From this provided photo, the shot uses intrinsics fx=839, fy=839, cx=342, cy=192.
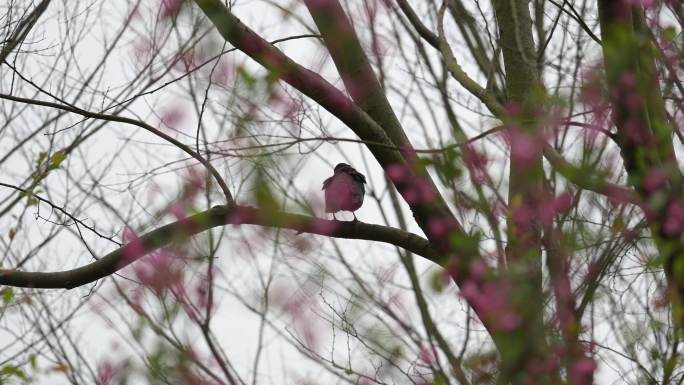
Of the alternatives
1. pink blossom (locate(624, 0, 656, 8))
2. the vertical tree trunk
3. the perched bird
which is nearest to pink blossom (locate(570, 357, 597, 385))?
the vertical tree trunk

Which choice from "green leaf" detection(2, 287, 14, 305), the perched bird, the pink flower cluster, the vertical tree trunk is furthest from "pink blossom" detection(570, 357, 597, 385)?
"green leaf" detection(2, 287, 14, 305)

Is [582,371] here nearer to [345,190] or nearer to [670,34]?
[670,34]

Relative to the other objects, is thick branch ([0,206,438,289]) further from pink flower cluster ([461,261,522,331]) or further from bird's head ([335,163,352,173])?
bird's head ([335,163,352,173])

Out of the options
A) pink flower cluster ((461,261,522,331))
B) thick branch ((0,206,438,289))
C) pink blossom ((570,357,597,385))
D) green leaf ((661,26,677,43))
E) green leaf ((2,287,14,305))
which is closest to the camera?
pink flower cluster ((461,261,522,331))

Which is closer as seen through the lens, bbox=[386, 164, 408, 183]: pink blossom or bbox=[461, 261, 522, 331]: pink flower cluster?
bbox=[461, 261, 522, 331]: pink flower cluster

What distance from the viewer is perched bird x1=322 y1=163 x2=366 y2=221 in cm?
491

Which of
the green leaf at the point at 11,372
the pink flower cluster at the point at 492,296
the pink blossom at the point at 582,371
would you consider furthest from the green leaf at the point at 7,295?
the pink blossom at the point at 582,371

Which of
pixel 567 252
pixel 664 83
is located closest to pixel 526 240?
pixel 567 252

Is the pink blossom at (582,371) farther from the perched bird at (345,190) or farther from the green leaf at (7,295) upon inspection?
the green leaf at (7,295)

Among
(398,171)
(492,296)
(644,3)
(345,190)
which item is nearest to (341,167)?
(345,190)

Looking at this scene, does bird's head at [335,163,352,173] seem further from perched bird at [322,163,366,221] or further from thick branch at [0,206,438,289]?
thick branch at [0,206,438,289]

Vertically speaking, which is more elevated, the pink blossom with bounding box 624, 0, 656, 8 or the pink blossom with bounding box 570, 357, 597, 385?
the pink blossom with bounding box 624, 0, 656, 8

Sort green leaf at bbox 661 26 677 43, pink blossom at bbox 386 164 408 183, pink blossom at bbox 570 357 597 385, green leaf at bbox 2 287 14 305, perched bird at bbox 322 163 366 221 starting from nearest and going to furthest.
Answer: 1. pink blossom at bbox 570 357 597 385
2. green leaf at bbox 661 26 677 43
3. pink blossom at bbox 386 164 408 183
4. green leaf at bbox 2 287 14 305
5. perched bird at bbox 322 163 366 221

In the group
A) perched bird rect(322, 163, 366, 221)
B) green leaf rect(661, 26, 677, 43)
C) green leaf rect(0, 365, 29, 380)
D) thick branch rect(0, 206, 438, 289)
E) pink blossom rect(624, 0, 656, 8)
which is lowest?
green leaf rect(0, 365, 29, 380)
